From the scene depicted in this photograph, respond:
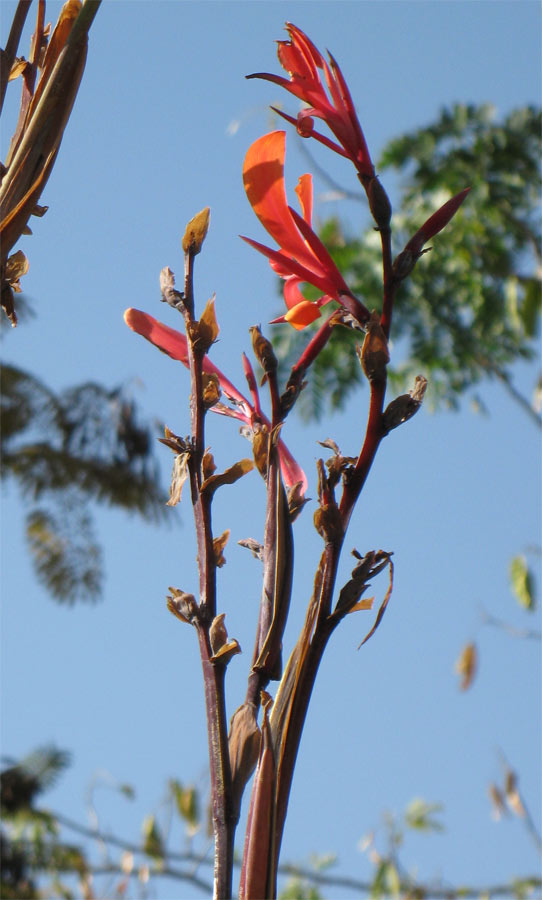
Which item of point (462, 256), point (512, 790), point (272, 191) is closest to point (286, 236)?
point (272, 191)

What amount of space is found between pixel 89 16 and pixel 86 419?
2.70m

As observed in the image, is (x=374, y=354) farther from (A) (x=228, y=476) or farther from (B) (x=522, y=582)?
(B) (x=522, y=582)

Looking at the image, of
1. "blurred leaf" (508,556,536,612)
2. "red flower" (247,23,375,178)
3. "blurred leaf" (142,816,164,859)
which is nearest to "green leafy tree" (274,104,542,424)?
"blurred leaf" (508,556,536,612)

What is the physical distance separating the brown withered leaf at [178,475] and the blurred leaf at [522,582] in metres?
2.48

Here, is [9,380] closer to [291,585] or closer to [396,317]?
[396,317]

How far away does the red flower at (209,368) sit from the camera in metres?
0.34

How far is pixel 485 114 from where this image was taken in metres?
2.94

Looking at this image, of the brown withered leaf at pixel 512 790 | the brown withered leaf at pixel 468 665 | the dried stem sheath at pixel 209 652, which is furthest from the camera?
the brown withered leaf at pixel 468 665

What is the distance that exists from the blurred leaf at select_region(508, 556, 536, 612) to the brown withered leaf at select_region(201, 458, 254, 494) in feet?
8.11

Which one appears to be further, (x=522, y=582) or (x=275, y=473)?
(x=522, y=582)

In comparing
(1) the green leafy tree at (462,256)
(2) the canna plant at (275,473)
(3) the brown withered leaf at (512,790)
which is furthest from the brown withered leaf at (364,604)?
(1) the green leafy tree at (462,256)

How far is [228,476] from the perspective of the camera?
0.29 metres

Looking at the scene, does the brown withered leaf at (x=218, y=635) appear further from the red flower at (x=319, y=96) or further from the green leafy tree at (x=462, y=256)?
the green leafy tree at (x=462, y=256)

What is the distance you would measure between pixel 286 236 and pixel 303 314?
0.03m
